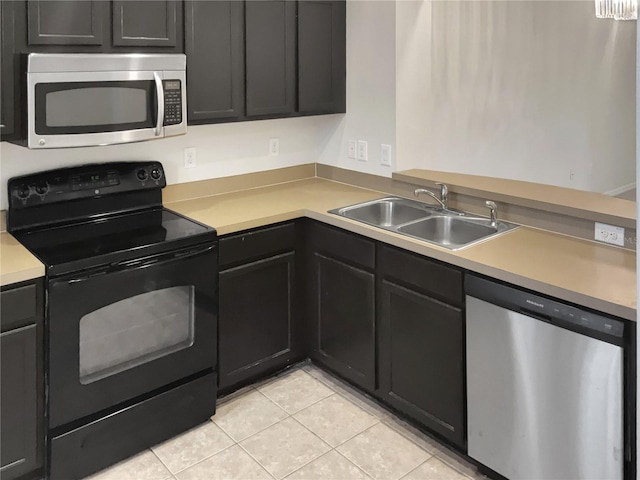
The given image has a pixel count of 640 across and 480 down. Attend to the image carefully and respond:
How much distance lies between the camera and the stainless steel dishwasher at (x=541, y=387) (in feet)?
6.12

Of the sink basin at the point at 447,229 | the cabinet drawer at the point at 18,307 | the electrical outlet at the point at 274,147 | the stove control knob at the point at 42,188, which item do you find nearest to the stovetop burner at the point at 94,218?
the stove control knob at the point at 42,188

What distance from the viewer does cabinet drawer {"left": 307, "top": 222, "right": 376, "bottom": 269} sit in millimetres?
2711

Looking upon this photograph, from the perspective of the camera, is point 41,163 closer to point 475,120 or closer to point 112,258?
point 112,258

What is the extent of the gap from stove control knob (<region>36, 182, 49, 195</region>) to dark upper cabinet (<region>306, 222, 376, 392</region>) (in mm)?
1226

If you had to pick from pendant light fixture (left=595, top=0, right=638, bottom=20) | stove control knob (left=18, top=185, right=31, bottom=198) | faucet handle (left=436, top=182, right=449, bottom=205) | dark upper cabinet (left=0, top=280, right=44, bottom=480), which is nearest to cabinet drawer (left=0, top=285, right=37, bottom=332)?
dark upper cabinet (left=0, top=280, right=44, bottom=480)

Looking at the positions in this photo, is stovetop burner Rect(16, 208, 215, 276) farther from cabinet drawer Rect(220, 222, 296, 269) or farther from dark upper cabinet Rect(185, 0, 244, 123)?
dark upper cabinet Rect(185, 0, 244, 123)

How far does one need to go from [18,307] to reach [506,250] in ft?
5.99

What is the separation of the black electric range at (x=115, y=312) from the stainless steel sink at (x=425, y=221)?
847mm

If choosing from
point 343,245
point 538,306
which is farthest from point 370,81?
point 538,306

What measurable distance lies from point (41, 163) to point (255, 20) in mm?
1220

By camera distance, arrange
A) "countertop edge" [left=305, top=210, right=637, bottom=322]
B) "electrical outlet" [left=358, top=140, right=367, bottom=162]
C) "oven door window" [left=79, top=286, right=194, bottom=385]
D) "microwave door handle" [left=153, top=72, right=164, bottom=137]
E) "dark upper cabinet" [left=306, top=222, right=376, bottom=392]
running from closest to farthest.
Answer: "countertop edge" [left=305, top=210, right=637, bottom=322]
"oven door window" [left=79, top=286, right=194, bottom=385]
"microwave door handle" [left=153, top=72, right=164, bottom=137]
"dark upper cabinet" [left=306, top=222, right=376, bottom=392]
"electrical outlet" [left=358, top=140, right=367, bottom=162]

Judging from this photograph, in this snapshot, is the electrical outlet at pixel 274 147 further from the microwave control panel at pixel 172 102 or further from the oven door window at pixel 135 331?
the oven door window at pixel 135 331

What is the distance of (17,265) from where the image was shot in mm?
2146

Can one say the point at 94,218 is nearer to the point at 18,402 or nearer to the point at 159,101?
the point at 159,101
